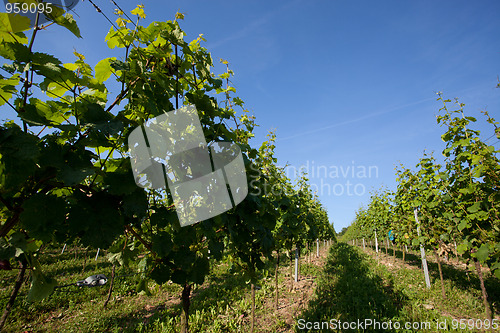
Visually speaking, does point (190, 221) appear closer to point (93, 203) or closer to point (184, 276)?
point (184, 276)

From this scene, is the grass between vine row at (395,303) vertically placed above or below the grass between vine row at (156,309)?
above

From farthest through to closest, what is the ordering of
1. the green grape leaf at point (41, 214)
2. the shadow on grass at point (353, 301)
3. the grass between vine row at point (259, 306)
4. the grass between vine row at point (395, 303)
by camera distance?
the grass between vine row at point (259, 306) → the shadow on grass at point (353, 301) → the grass between vine row at point (395, 303) → the green grape leaf at point (41, 214)

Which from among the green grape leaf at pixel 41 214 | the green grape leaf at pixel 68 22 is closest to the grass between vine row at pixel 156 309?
the green grape leaf at pixel 41 214

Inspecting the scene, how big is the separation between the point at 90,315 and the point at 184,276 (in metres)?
6.57

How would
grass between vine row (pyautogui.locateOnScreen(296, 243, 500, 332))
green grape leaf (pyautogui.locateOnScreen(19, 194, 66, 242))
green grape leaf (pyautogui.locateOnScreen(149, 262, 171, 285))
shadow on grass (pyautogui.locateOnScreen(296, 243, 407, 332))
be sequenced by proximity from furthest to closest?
1. shadow on grass (pyautogui.locateOnScreen(296, 243, 407, 332))
2. grass between vine row (pyautogui.locateOnScreen(296, 243, 500, 332))
3. green grape leaf (pyautogui.locateOnScreen(149, 262, 171, 285))
4. green grape leaf (pyautogui.locateOnScreen(19, 194, 66, 242))

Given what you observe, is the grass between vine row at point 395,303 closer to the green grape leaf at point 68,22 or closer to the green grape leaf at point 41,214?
the green grape leaf at point 41,214

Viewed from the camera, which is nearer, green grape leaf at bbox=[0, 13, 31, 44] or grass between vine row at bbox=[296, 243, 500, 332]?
green grape leaf at bbox=[0, 13, 31, 44]

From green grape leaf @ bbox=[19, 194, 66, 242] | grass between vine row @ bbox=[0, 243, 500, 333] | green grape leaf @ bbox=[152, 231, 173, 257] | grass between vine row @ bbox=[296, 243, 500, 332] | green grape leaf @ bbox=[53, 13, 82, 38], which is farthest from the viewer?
grass between vine row @ bbox=[0, 243, 500, 333]

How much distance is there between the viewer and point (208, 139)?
1.68 metres

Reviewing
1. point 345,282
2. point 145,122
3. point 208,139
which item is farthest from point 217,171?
point 345,282

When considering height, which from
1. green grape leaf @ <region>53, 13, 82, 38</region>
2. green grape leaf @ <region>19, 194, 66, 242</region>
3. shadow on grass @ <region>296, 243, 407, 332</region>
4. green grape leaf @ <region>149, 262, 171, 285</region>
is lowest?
shadow on grass @ <region>296, 243, 407, 332</region>

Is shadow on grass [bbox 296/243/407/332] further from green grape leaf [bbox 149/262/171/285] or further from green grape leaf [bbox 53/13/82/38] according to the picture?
green grape leaf [bbox 53/13/82/38]

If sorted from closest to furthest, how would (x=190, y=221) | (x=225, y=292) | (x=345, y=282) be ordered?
(x=190, y=221) → (x=225, y=292) → (x=345, y=282)

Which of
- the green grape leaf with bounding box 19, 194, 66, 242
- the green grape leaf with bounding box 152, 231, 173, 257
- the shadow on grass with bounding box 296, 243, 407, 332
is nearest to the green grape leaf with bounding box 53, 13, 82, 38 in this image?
the green grape leaf with bounding box 19, 194, 66, 242
